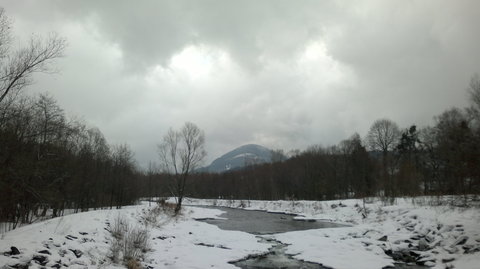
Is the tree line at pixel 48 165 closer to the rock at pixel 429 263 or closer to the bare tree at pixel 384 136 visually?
the rock at pixel 429 263

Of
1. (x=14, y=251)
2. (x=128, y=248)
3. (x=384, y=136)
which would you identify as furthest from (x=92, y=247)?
(x=384, y=136)

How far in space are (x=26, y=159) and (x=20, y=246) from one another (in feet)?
17.5

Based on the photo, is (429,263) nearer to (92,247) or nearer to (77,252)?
(92,247)

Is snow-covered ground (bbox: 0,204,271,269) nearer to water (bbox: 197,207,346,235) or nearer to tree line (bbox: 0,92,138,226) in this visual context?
tree line (bbox: 0,92,138,226)

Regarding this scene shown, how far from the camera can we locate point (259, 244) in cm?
1972

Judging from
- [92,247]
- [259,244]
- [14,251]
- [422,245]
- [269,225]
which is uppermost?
[14,251]

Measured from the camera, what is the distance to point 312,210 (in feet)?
148

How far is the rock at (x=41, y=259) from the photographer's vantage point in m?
9.74

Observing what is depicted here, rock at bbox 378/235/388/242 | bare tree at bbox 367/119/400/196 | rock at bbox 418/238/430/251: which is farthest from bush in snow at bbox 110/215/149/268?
bare tree at bbox 367/119/400/196

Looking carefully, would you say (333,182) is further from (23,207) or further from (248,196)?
(23,207)

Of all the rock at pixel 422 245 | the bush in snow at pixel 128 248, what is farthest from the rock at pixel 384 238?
the bush in snow at pixel 128 248

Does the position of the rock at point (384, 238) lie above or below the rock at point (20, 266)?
below

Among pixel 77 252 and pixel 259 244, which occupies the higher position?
pixel 77 252

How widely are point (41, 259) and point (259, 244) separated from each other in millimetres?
12352
